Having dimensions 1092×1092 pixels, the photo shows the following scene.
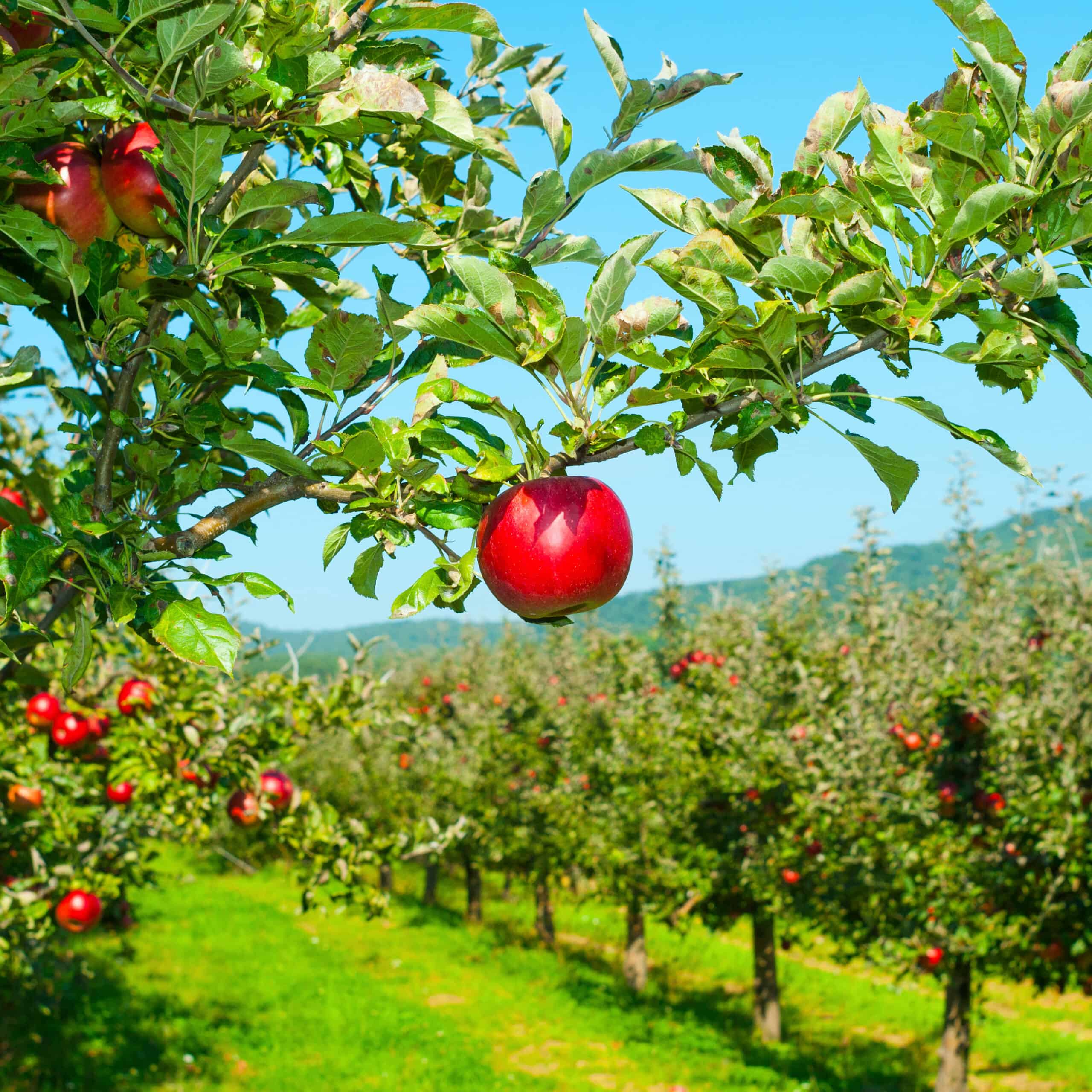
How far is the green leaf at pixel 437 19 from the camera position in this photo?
4.66 ft

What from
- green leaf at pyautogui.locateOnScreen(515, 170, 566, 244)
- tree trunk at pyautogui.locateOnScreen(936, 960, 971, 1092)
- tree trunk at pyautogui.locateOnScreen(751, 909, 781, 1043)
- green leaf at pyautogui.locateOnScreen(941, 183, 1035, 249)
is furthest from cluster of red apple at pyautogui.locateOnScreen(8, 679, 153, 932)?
tree trunk at pyautogui.locateOnScreen(751, 909, 781, 1043)

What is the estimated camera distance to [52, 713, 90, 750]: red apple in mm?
4773

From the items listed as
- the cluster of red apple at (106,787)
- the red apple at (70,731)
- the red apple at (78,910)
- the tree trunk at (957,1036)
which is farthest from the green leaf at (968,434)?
the tree trunk at (957,1036)

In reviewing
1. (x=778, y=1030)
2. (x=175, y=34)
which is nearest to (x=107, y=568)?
(x=175, y=34)

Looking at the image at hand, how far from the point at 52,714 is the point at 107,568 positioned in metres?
3.99

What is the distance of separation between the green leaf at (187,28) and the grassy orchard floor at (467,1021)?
7.15 metres

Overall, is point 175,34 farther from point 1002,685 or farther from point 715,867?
point 715,867

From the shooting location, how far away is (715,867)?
11742 mm

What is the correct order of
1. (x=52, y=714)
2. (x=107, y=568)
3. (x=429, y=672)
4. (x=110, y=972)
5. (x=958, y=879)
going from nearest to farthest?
(x=107, y=568) → (x=52, y=714) → (x=958, y=879) → (x=110, y=972) → (x=429, y=672)

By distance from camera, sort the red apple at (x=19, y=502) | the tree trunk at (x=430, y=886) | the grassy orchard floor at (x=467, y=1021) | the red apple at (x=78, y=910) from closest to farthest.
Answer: the red apple at (x=19, y=502) → the red apple at (x=78, y=910) → the grassy orchard floor at (x=467, y=1021) → the tree trunk at (x=430, y=886)

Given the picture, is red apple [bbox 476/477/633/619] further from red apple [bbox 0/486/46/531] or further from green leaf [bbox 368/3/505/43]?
red apple [bbox 0/486/46/531]

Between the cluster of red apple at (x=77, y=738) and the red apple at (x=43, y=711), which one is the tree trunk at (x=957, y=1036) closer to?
the cluster of red apple at (x=77, y=738)

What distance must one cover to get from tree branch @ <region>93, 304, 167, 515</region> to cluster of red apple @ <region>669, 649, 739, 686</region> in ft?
40.4

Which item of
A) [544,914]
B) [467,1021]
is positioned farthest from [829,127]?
[544,914]
